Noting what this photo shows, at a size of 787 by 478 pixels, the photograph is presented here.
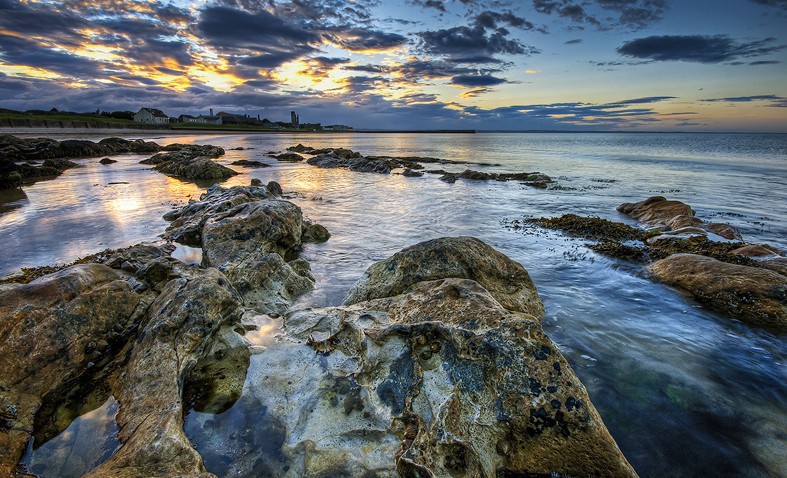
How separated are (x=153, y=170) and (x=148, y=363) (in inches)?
944

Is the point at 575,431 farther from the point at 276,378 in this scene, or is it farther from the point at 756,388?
the point at 756,388

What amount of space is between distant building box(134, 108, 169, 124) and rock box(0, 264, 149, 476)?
11363 centimetres

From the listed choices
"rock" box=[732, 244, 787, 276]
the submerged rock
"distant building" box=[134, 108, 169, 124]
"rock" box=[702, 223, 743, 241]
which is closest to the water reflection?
the submerged rock

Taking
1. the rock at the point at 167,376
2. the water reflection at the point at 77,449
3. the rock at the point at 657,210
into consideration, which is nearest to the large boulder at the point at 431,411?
the rock at the point at 167,376

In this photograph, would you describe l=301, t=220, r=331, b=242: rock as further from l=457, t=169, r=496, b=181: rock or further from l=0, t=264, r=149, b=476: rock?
l=457, t=169, r=496, b=181: rock

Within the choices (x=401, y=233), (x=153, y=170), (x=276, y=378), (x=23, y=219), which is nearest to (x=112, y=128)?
(x=153, y=170)

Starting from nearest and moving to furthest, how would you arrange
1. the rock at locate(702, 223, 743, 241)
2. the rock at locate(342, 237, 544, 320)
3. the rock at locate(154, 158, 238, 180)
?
the rock at locate(342, 237, 544, 320) < the rock at locate(702, 223, 743, 241) < the rock at locate(154, 158, 238, 180)

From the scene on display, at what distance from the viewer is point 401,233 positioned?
33.5ft

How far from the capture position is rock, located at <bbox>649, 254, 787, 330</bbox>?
5289 millimetres

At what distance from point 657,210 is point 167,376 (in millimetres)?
14966

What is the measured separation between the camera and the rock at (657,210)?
1139cm

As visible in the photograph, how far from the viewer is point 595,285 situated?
22.0 feet

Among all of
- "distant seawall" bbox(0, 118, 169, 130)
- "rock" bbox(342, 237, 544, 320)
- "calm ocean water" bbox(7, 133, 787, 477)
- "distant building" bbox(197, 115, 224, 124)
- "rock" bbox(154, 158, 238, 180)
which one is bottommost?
"calm ocean water" bbox(7, 133, 787, 477)

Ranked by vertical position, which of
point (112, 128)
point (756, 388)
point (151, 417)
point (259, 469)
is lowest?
point (756, 388)
